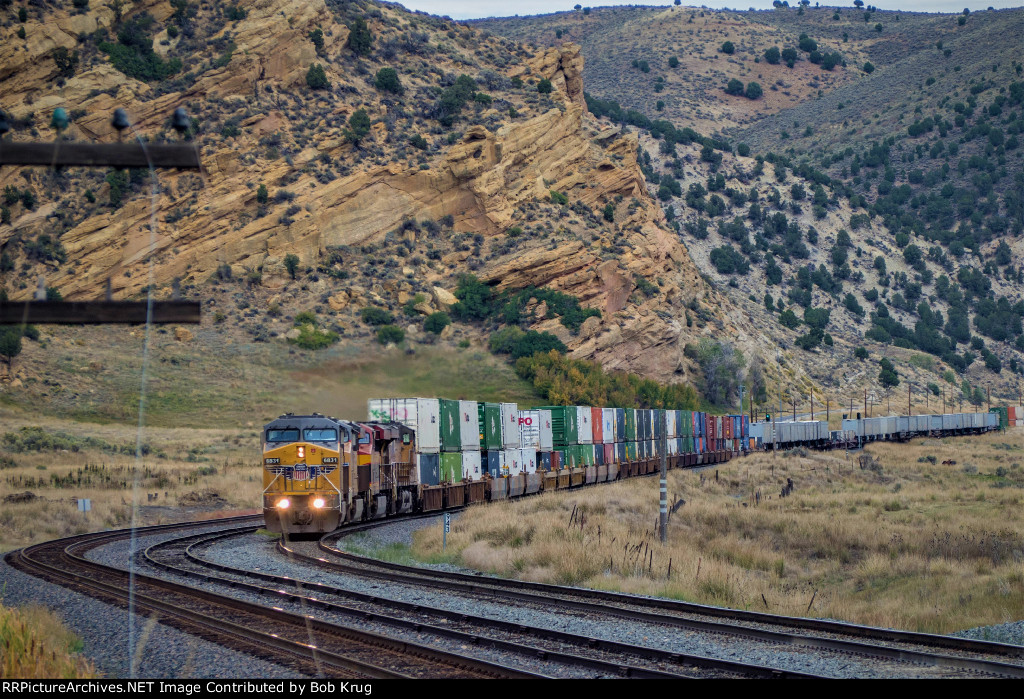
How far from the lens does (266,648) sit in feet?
41.9

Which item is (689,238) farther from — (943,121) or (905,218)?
(943,121)

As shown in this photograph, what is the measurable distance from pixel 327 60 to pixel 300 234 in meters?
24.7

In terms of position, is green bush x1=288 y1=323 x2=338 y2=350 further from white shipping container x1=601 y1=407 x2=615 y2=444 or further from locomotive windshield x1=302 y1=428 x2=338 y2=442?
locomotive windshield x1=302 y1=428 x2=338 y2=442

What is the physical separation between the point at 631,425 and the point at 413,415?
71.7 ft

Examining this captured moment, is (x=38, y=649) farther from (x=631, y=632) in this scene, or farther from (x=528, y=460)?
(x=528, y=460)

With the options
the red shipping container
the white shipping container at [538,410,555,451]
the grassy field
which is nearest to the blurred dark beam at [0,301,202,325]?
the white shipping container at [538,410,555,451]

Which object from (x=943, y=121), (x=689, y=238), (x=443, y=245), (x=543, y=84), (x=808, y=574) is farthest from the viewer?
(x=943, y=121)

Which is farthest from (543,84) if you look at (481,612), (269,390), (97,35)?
(481,612)

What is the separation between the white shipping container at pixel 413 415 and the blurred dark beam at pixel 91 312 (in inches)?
997

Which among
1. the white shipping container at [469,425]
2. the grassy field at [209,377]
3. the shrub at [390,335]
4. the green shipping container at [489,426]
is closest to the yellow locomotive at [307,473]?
the white shipping container at [469,425]

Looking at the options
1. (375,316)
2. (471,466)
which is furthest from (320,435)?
(375,316)

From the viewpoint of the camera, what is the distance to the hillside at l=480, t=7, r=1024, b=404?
116750 millimetres

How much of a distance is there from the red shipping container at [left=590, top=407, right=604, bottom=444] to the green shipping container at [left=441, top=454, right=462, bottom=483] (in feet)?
40.1

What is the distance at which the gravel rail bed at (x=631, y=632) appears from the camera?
40.0 ft
